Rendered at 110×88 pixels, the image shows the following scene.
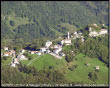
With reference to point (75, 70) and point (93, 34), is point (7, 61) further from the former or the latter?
point (93, 34)

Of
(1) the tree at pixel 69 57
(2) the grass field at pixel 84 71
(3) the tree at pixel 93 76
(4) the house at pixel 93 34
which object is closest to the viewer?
(2) the grass field at pixel 84 71

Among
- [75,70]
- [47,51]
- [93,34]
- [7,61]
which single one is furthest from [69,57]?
[93,34]

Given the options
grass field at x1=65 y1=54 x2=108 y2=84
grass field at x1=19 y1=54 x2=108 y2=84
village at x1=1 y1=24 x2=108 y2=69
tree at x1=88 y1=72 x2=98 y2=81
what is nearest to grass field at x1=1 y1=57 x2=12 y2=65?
village at x1=1 y1=24 x2=108 y2=69

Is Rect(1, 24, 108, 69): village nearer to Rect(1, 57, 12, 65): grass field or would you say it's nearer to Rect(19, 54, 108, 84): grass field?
Rect(1, 57, 12, 65): grass field

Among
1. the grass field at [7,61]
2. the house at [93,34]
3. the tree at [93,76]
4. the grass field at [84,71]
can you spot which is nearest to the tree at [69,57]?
the grass field at [84,71]

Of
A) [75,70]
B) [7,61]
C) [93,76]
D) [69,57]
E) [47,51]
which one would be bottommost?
[93,76]

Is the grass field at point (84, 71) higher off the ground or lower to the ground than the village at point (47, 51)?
lower

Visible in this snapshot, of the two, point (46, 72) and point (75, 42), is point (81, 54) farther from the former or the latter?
point (46, 72)

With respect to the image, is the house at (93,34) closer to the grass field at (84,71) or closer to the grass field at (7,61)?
the grass field at (84,71)

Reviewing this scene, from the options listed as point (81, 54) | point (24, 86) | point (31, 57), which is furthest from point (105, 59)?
point (24, 86)

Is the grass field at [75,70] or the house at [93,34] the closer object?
the grass field at [75,70]

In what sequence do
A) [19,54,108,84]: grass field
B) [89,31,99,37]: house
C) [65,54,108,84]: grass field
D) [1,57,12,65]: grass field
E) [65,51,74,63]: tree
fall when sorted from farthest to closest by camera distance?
[89,31,99,37]: house → [65,51,74,63]: tree → [1,57,12,65]: grass field → [19,54,108,84]: grass field → [65,54,108,84]: grass field
